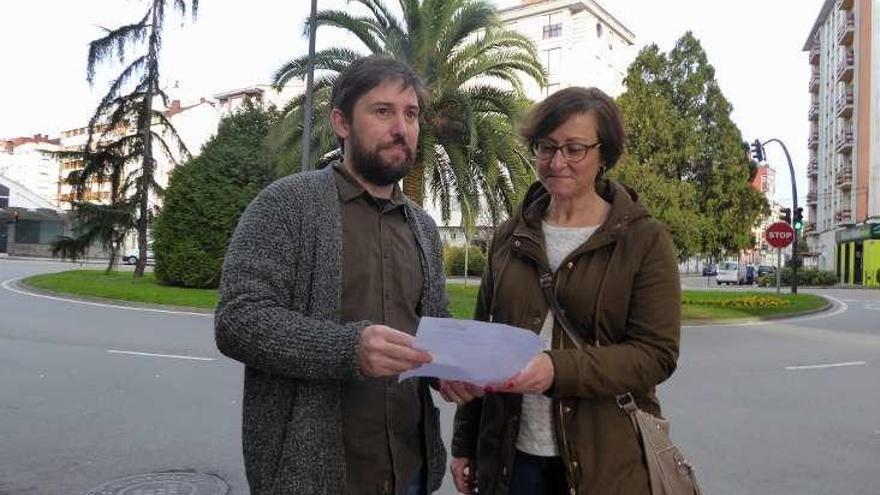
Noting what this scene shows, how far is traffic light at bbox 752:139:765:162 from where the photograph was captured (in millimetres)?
27891

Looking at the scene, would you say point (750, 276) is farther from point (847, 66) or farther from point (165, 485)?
point (165, 485)

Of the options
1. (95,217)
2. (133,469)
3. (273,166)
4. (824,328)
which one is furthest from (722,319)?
(95,217)

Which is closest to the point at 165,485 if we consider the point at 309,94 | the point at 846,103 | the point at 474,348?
the point at 474,348

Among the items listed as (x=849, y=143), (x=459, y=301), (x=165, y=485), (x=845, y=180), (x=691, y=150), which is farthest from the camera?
(x=845, y=180)

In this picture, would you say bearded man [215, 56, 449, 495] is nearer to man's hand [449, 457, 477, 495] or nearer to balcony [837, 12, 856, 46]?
man's hand [449, 457, 477, 495]

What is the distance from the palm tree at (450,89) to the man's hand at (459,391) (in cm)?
1444

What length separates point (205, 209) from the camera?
21.6m

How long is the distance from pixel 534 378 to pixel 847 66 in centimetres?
5512

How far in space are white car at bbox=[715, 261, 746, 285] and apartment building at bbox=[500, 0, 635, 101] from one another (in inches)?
628

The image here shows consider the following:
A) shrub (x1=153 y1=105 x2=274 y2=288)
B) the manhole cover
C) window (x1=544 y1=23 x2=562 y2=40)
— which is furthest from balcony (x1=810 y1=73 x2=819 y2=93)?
the manhole cover

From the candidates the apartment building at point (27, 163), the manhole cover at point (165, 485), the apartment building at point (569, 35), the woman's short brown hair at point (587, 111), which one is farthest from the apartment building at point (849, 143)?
the apartment building at point (27, 163)

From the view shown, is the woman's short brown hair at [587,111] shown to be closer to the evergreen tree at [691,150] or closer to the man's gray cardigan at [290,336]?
the man's gray cardigan at [290,336]

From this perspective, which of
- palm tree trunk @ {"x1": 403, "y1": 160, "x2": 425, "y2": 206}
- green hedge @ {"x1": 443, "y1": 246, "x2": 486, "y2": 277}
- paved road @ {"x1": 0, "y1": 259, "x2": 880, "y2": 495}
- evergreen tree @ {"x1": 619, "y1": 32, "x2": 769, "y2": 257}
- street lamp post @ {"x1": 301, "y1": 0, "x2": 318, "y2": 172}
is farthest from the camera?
green hedge @ {"x1": 443, "y1": 246, "x2": 486, "y2": 277}

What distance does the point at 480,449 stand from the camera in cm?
220
